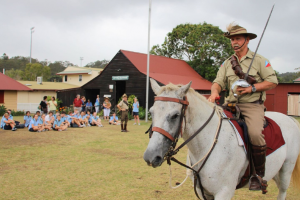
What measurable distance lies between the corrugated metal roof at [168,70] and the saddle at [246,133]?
18083mm

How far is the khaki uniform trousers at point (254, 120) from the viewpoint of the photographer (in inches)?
127

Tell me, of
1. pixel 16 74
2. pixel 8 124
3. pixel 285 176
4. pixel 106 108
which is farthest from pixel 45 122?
pixel 16 74

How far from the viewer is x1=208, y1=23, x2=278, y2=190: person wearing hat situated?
326 centimetres

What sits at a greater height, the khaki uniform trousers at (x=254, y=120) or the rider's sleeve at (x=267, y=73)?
the rider's sleeve at (x=267, y=73)

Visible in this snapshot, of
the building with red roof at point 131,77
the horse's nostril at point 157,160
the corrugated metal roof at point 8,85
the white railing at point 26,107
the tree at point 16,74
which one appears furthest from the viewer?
the tree at point 16,74

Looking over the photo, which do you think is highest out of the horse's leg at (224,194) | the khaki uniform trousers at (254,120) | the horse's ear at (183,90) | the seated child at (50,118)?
the horse's ear at (183,90)

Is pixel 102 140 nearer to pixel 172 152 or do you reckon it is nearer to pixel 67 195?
pixel 67 195

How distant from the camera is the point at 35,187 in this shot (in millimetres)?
5496

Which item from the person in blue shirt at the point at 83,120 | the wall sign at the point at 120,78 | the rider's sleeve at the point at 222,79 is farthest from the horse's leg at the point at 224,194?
the wall sign at the point at 120,78

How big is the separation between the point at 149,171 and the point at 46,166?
9.83 feet

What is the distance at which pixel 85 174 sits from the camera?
6457 millimetres

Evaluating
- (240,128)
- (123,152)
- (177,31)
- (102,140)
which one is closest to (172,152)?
(240,128)

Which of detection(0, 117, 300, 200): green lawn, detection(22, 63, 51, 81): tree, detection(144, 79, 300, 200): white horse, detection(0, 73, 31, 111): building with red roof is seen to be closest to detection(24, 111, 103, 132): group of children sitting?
detection(0, 117, 300, 200): green lawn

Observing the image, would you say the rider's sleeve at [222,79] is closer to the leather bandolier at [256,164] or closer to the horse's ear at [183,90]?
the leather bandolier at [256,164]
